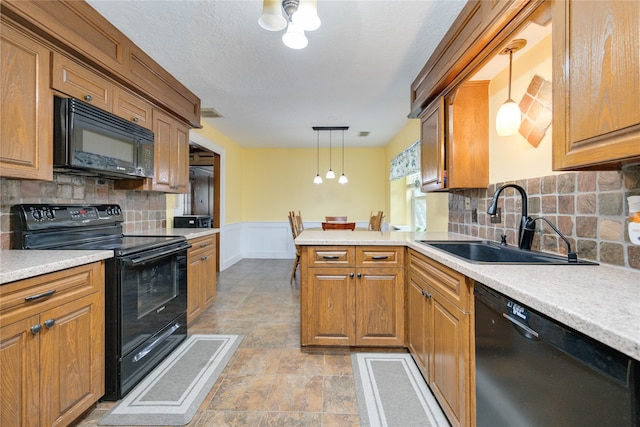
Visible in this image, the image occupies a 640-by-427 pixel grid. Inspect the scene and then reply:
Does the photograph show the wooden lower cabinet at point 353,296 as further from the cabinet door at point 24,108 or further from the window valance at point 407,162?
the window valance at point 407,162

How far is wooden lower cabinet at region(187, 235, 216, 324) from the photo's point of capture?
2510 millimetres

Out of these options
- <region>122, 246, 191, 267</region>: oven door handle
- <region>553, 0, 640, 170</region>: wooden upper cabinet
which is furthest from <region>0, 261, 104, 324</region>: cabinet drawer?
<region>553, 0, 640, 170</region>: wooden upper cabinet

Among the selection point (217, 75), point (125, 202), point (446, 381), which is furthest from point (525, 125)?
point (125, 202)

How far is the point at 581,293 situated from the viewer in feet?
2.56

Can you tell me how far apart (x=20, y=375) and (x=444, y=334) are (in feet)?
6.07

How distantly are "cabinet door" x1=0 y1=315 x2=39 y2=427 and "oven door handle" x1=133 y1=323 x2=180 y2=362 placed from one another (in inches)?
21.1

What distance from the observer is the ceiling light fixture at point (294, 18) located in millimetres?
1265

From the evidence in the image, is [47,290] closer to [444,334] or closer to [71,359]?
[71,359]

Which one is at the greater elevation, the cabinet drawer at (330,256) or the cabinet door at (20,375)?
the cabinet drawer at (330,256)

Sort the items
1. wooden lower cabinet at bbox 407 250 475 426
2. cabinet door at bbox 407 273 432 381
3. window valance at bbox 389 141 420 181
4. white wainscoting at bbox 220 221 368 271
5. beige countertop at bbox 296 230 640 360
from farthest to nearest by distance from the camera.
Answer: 1. white wainscoting at bbox 220 221 368 271
2. window valance at bbox 389 141 420 181
3. cabinet door at bbox 407 273 432 381
4. wooden lower cabinet at bbox 407 250 475 426
5. beige countertop at bbox 296 230 640 360

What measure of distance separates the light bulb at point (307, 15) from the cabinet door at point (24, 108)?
135 cm

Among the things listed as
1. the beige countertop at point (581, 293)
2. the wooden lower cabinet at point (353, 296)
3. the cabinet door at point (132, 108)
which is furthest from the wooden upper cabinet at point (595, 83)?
the cabinet door at point (132, 108)

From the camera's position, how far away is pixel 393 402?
61.8 inches

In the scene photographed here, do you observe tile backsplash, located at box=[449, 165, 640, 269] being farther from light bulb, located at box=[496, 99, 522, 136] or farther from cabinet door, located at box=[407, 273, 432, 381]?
cabinet door, located at box=[407, 273, 432, 381]
